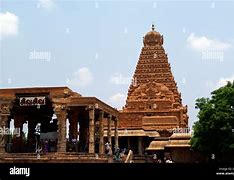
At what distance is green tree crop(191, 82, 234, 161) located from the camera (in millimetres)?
30766

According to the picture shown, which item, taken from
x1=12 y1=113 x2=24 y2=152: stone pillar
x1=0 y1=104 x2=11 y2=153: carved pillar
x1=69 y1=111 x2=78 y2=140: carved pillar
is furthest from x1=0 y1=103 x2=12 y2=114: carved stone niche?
x1=12 y1=113 x2=24 y2=152: stone pillar

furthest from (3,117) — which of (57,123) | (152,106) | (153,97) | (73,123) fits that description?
(153,97)

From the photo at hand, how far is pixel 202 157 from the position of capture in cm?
3669

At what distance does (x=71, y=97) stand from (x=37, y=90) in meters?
2.28

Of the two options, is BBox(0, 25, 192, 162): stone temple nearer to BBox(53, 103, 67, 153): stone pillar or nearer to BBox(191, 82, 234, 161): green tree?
BBox(53, 103, 67, 153): stone pillar

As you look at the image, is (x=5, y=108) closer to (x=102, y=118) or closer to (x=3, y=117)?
(x=3, y=117)

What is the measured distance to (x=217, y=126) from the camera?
3138 centimetres

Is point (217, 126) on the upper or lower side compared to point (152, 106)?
lower

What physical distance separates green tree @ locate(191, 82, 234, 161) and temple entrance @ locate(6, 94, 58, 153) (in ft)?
35.6

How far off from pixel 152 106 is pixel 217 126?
27.4 m

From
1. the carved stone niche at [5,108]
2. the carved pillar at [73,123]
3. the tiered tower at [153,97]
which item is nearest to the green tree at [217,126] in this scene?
the carved pillar at [73,123]

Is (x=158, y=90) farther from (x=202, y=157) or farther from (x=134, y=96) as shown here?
(x=202, y=157)

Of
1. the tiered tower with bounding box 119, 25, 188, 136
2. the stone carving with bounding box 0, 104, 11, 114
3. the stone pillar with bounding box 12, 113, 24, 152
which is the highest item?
the tiered tower with bounding box 119, 25, 188, 136

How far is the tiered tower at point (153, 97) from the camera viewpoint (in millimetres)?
54469
